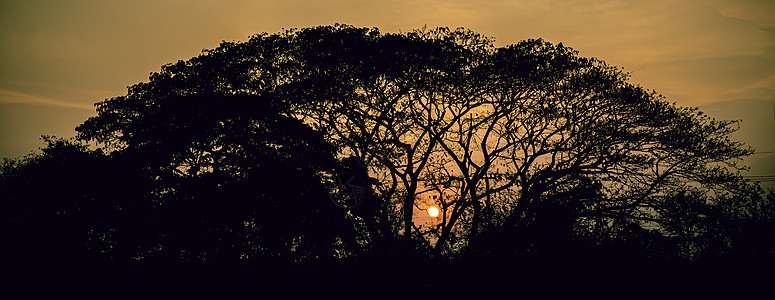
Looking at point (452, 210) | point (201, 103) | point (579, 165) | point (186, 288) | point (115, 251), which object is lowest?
point (186, 288)

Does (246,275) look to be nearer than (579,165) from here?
Yes

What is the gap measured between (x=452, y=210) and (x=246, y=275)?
13.1 metres

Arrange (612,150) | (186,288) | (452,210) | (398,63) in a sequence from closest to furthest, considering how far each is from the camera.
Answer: (186,288) → (398,63) → (612,150) → (452,210)

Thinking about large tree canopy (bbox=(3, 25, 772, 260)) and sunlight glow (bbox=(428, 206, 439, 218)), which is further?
sunlight glow (bbox=(428, 206, 439, 218))

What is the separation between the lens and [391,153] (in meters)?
27.5

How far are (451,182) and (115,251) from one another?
1813 centimetres

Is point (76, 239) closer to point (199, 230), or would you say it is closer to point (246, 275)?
point (199, 230)

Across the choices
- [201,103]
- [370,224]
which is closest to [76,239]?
[201,103]

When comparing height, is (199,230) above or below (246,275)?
above

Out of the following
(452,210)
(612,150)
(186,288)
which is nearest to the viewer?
(186,288)

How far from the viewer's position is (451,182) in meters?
28.8

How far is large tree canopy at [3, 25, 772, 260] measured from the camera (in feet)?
84.2

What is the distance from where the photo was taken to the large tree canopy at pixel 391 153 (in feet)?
84.2

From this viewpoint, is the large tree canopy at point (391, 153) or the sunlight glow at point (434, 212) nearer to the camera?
Answer: the large tree canopy at point (391, 153)
